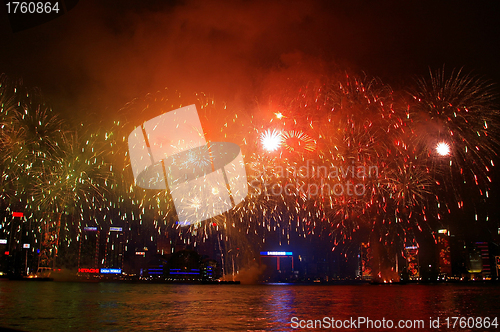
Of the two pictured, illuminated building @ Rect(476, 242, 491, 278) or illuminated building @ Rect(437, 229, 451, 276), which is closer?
illuminated building @ Rect(437, 229, 451, 276)

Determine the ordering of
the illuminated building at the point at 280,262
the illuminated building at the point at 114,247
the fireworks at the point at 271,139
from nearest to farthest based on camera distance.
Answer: the fireworks at the point at 271,139 < the illuminated building at the point at 280,262 < the illuminated building at the point at 114,247

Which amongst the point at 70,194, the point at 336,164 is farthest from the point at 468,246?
the point at 70,194

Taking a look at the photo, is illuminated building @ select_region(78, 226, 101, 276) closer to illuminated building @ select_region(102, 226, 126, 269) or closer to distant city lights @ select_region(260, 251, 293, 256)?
illuminated building @ select_region(102, 226, 126, 269)

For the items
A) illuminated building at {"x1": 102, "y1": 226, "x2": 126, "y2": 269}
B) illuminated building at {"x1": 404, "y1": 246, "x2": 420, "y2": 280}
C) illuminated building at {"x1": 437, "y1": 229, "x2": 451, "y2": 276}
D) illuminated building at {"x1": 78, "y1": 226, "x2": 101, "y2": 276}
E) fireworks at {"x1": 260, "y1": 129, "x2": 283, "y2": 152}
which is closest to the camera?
fireworks at {"x1": 260, "y1": 129, "x2": 283, "y2": 152}

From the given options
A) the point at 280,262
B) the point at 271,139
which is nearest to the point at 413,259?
the point at 280,262

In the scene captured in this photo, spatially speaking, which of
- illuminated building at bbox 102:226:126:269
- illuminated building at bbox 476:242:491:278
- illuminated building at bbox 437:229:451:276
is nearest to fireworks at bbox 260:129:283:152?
illuminated building at bbox 437:229:451:276

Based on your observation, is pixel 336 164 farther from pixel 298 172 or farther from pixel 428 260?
pixel 428 260

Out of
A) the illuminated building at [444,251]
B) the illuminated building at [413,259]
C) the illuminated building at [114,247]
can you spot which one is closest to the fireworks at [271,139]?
the illuminated building at [413,259]

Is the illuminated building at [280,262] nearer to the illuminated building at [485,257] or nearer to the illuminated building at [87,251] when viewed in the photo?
the illuminated building at [87,251]

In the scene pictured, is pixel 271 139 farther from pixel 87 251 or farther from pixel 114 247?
pixel 114 247

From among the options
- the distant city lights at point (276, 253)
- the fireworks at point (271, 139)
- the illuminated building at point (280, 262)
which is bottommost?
the illuminated building at point (280, 262)

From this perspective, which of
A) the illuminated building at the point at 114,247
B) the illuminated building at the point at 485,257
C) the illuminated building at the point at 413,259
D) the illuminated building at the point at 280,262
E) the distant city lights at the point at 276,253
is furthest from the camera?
the illuminated building at the point at 114,247
